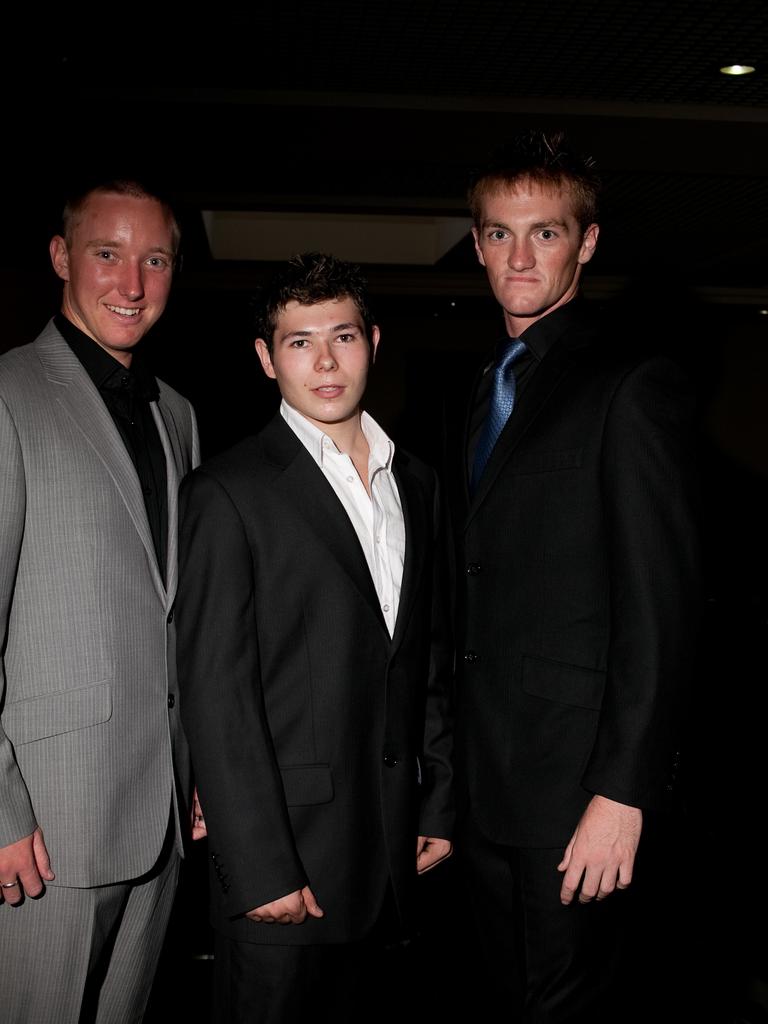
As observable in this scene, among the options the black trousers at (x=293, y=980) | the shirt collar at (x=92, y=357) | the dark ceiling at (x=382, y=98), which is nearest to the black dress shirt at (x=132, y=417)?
the shirt collar at (x=92, y=357)

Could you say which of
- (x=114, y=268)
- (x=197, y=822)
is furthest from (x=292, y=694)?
(x=114, y=268)

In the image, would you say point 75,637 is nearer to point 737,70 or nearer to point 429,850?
point 429,850

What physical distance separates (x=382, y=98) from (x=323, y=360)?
3.40 m

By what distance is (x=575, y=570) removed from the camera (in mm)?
1629

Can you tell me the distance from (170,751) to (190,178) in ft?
15.7

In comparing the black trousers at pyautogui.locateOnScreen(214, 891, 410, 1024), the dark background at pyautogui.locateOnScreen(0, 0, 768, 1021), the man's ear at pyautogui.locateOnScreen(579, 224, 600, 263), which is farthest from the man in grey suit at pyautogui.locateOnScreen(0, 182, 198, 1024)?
the man's ear at pyautogui.locateOnScreen(579, 224, 600, 263)

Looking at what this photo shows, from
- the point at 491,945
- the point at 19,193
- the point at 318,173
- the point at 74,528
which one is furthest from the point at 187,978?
the point at 19,193

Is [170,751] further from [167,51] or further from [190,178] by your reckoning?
[190,178]

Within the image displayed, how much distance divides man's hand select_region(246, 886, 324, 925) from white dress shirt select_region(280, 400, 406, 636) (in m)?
0.49

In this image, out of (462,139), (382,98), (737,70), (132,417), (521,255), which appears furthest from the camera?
(462,139)

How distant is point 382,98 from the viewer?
463 centimetres

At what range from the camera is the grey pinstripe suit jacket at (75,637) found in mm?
1584

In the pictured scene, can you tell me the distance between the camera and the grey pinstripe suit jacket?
5.20 feet

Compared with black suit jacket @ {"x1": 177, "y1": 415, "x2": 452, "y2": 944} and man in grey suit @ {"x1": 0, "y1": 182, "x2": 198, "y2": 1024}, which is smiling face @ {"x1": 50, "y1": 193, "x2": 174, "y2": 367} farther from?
black suit jacket @ {"x1": 177, "y1": 415, "x2": 452, "y2": 944}
